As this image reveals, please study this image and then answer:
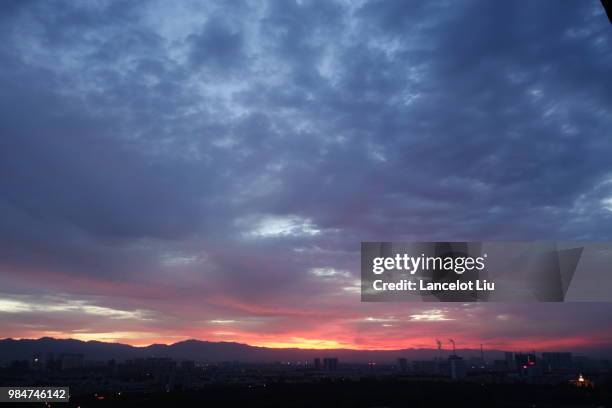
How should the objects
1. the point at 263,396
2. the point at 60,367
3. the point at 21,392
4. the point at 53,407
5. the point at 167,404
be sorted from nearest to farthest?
the point at 21,392, the point at 53,407, the point at 167,404, the point at 263,396, the point at 60,367

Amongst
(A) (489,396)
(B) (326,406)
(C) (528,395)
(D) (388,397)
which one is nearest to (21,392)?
(B) (326,406)

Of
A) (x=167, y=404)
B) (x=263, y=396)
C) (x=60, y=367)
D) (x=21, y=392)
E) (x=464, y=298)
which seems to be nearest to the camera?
(x=464, y=298)

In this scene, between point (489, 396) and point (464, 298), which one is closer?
point (464, 298)

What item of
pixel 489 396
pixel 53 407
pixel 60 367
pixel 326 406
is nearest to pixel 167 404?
pixel 53 407

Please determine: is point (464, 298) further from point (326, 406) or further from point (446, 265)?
point (326, 406)

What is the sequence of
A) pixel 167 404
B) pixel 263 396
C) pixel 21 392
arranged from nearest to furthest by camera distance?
pixel 21 392, pixel 167 404, pixel 263 396

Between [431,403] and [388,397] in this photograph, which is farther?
[388,397]

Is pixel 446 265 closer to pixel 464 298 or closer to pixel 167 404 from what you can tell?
pixel 464 298

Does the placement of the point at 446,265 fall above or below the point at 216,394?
above

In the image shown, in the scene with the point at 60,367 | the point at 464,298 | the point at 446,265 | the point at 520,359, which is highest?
the point at 446,265
